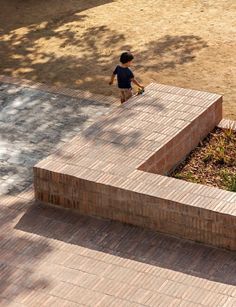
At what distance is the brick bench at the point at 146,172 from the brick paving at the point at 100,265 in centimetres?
21

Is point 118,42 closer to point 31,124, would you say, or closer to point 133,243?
point 31,124

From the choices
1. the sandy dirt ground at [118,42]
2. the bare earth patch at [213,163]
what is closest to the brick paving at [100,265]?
the bare earth patch at [213,163]

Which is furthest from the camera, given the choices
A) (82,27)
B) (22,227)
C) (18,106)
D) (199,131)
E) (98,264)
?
(82,27)

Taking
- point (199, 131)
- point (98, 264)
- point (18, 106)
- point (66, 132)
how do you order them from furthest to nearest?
point (18, 106) < point (66, 132) < point (199, 131) < point (98, 264)

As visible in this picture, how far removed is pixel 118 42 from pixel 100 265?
8.52 meters

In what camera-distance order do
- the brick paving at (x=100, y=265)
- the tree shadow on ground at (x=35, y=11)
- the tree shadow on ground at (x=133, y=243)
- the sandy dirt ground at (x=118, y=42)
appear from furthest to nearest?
the tree shadow on ground at (x=35, y=11) → the sandy dirt ground at (x=118, y=42) → the tree shadow on ground at (x=133, y=243) → the brick paving at (x=100, y=265)

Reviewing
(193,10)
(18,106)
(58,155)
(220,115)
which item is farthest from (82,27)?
(58,155)

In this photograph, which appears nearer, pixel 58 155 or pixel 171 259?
pixel 171 259

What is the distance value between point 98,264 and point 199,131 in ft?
10.9

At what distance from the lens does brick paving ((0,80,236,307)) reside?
395 inches

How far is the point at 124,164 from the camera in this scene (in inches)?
462

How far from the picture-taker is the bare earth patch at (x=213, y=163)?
40.4ft

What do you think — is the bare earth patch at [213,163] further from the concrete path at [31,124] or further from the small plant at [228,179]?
the concrete path at [31,124]

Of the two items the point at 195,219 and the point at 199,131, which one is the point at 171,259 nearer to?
the point at 195,219
